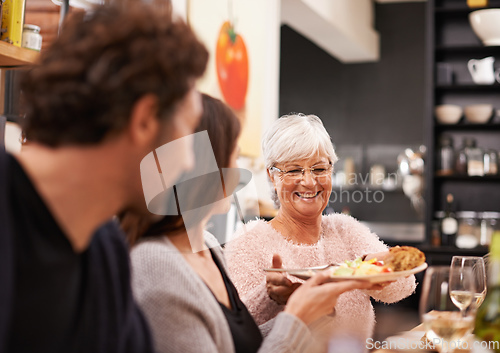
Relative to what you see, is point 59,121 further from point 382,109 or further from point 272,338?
point 382,109

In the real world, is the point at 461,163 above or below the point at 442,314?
above

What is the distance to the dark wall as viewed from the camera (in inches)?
265

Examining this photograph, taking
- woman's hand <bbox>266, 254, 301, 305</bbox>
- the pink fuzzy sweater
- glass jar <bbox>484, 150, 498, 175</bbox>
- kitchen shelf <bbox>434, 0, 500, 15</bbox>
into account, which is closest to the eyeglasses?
the pink fuzzy sweater

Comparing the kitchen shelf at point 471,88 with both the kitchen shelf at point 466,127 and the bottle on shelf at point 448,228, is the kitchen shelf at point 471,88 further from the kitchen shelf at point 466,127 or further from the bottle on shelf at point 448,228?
the bottle on shelf at point 448,228

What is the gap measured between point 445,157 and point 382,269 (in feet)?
11.9

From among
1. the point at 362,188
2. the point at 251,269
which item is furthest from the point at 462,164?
the point at 251,269

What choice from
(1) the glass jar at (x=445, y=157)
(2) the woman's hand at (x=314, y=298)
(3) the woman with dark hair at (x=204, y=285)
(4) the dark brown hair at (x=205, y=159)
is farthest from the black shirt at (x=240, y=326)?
(1) the glass jar at (x=445, y=157)

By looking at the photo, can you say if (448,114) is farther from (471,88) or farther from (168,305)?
(168,305)

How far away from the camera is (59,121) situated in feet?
2.38

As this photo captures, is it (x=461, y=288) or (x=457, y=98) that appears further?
(x=457, y=98)

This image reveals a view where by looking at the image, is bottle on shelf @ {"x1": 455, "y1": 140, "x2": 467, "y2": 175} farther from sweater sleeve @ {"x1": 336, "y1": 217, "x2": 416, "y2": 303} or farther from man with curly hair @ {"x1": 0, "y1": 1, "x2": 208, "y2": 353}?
man with curly hair @ {"x1": 0, "y1": 1, "x2": 208, "y2": 353}

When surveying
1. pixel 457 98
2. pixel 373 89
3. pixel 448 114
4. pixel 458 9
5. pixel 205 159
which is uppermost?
pixel 458 9

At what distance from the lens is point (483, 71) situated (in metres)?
4.74

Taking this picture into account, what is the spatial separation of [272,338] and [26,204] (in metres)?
0.62
